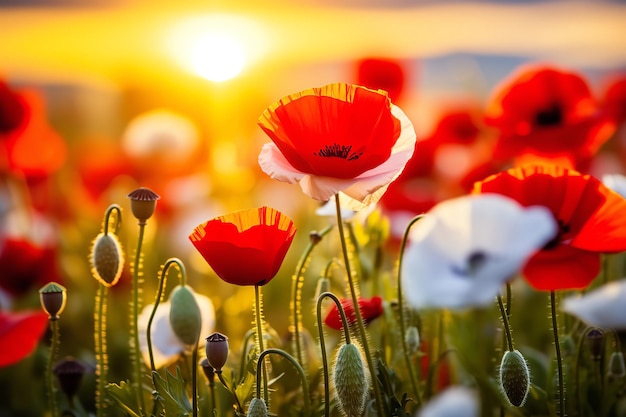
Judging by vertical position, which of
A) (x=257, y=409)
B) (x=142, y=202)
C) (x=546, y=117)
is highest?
(x=546, y=117)

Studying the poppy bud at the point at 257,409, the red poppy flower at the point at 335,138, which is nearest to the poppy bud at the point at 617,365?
the red poppy flower at the point at 335,138

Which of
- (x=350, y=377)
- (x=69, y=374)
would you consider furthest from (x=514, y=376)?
(x=69, y=374)

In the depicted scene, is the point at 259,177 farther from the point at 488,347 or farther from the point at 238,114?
the point at 488,347

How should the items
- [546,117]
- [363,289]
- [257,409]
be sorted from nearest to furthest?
[257,409] < [363,289] < [546,117]

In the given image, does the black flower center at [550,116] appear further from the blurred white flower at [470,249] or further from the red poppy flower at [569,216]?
the blurred white flower at [470,249]

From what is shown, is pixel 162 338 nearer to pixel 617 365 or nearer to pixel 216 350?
pixel 216 350

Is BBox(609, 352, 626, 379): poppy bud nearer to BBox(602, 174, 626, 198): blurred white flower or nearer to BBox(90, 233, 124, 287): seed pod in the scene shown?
BBox(602, 174, 626, 198): blurred white flower
